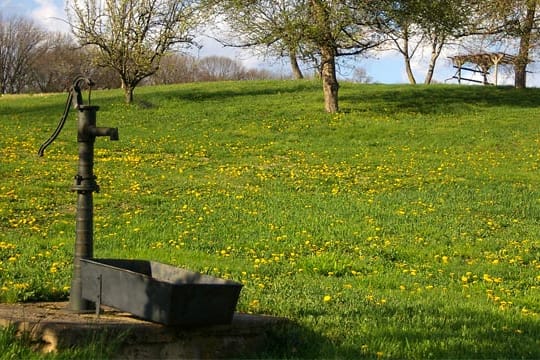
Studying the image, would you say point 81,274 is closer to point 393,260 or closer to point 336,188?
point 393,260

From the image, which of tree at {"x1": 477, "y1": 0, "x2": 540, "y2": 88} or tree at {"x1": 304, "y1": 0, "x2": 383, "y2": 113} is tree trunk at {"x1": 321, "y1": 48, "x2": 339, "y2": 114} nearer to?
tree at {"x1": 304, "y1": 0, "x2": 383, "y2": 113}

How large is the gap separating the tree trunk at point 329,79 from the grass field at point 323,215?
0.63 metres

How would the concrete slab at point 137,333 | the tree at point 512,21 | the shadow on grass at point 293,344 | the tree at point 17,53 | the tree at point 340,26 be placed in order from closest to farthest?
1. the concrete slab at point 137,333
2. the shadow on grass at point 293,344
3. the tree at point 340,26
4. the tree at point 512,21
5. the tree at point 17,53

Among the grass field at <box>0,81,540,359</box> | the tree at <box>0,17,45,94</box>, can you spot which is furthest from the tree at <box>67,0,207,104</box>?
the tree at <box>0,17,45,94</box>

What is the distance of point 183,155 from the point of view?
19.4 meters

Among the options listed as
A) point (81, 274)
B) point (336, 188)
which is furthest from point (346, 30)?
point (81, 274)

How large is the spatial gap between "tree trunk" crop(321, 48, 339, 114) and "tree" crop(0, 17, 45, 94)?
54.0m

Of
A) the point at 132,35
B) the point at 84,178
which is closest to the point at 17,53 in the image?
the point at 132,35

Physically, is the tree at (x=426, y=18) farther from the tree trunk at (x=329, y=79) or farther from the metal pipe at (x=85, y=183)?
the metal pipe at (x=85, y=183)

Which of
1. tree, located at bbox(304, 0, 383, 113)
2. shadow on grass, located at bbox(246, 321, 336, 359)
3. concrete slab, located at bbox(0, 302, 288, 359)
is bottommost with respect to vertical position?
shadow on grass, located at bbox(246, 321, 336, 359)

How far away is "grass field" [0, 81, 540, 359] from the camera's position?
6.18 metres

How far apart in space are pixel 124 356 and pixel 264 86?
A: 32361mm

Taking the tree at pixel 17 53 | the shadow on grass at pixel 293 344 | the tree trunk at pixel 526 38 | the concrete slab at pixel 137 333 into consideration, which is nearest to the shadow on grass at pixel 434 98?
the tree trunk at pixel 526 38

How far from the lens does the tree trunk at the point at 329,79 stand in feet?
84.8
